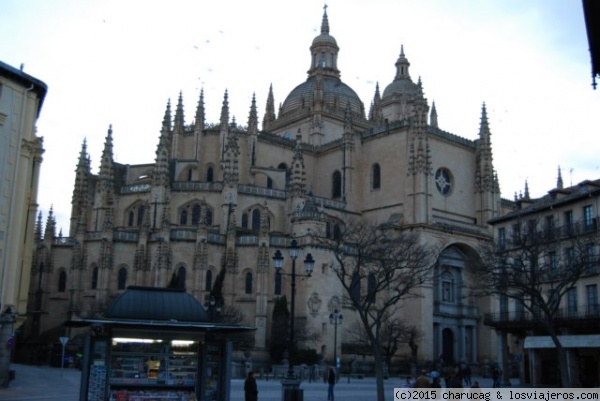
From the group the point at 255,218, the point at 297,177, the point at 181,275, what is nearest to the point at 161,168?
the point at 255,218

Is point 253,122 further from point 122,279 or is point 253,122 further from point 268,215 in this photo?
point 122,279

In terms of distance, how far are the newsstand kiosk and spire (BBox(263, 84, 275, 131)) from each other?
70.7 metres

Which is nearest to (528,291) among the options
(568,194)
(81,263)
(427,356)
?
(568,194)

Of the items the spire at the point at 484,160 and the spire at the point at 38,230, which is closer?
the spire at the point at 38,230

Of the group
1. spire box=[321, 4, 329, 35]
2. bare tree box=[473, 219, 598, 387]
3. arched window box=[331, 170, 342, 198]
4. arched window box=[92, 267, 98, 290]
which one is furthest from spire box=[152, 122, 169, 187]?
spire box=[321, 4, 329, 35]

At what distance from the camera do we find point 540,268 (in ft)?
119

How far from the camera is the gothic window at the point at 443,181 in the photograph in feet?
231

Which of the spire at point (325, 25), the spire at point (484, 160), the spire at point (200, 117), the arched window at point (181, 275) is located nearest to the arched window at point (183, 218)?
the arched window at point (181, 275)

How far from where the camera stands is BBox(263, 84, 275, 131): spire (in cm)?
8950

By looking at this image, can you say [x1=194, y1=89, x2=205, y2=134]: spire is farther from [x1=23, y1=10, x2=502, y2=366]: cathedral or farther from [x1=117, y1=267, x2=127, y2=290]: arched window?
[x1=117, y1=267, x2=127, y2=290]: arched window

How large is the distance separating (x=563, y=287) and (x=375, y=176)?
32.2m

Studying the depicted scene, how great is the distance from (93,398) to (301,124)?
67.4 metres

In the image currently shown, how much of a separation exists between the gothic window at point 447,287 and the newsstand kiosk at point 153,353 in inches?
2034

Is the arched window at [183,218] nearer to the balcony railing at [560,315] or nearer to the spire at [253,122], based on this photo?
the spire at [253,122]
